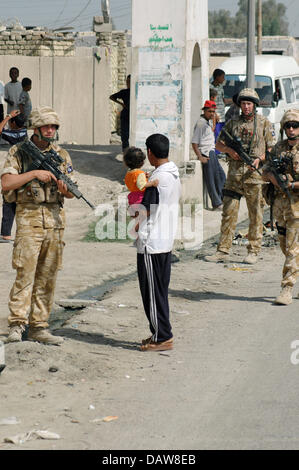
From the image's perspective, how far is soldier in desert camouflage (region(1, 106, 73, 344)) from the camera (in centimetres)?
686

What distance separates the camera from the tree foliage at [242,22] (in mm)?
125625

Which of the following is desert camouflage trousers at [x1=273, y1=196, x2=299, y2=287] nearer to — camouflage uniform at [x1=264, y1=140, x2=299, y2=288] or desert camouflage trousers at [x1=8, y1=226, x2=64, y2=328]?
camouflage uniform at [x1=264, y1=140, x2=299, y2=288]

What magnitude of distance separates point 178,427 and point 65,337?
234cm

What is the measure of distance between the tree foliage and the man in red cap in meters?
105

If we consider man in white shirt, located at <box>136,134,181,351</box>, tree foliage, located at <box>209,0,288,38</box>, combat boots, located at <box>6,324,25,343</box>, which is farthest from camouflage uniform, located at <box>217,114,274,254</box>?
tree foliage, located at <box>209,0,288,38</box>

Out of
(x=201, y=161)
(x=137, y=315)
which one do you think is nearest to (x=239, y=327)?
(x=137, y=315)

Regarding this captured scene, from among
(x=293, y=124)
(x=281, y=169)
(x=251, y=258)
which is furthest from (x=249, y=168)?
(x=293, y=124)

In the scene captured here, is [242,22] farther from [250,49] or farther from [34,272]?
[34,272]

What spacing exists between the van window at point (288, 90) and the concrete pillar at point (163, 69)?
24.9 feet

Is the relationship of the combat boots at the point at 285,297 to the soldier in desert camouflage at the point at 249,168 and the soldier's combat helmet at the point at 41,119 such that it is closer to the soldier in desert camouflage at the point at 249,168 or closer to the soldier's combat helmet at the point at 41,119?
the soldier in desert camouflage at the point at 249,168

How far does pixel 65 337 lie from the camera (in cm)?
754

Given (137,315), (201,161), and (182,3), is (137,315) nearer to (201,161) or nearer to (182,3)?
(201,161)

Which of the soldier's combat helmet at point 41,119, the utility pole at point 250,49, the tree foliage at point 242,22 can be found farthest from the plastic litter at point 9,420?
the tree foliage at point 242,22

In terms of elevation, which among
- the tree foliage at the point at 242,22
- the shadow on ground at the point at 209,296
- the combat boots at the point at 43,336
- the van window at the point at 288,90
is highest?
the tree foliage at the point at 242,22
